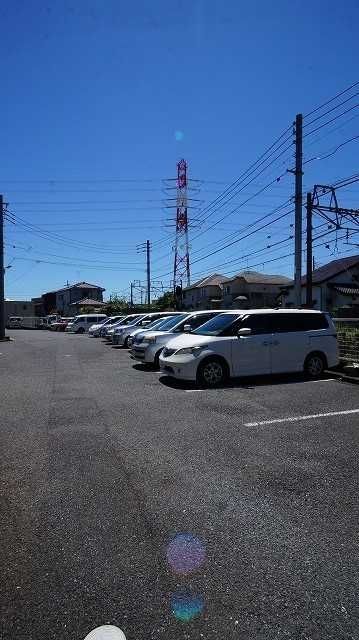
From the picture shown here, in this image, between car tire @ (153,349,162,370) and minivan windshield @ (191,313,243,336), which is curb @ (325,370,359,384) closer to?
minivan windshield @ (191,313,243,336)

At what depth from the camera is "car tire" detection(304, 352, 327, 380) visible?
1047 cm

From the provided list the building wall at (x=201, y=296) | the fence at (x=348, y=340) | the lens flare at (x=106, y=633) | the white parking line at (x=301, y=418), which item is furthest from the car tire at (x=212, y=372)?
the building wall at (x=201, y=296)

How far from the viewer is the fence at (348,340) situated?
36.8ft

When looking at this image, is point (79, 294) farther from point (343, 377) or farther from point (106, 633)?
point (106, 633)

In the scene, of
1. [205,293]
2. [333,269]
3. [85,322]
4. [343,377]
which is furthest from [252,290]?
[343,377]

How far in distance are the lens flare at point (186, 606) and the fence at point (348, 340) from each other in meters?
9.18

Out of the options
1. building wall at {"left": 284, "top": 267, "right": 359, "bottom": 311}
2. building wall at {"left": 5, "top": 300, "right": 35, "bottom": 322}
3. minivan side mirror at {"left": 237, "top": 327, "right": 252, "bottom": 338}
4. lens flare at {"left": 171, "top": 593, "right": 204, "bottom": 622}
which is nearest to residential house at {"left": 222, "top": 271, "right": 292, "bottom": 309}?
building wall at {"left": 284, "top": 267, "right": 359, "bottom": 311}

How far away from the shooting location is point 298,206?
52.6ft

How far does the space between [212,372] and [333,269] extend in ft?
139

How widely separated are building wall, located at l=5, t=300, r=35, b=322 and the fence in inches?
3087

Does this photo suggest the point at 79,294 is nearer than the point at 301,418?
No

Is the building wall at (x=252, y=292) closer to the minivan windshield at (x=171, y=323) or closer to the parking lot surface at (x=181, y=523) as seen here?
the minivan windshield at (x=171, y=323)

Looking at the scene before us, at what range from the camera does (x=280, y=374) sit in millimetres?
10875

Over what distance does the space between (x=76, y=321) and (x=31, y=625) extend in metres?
41.6
